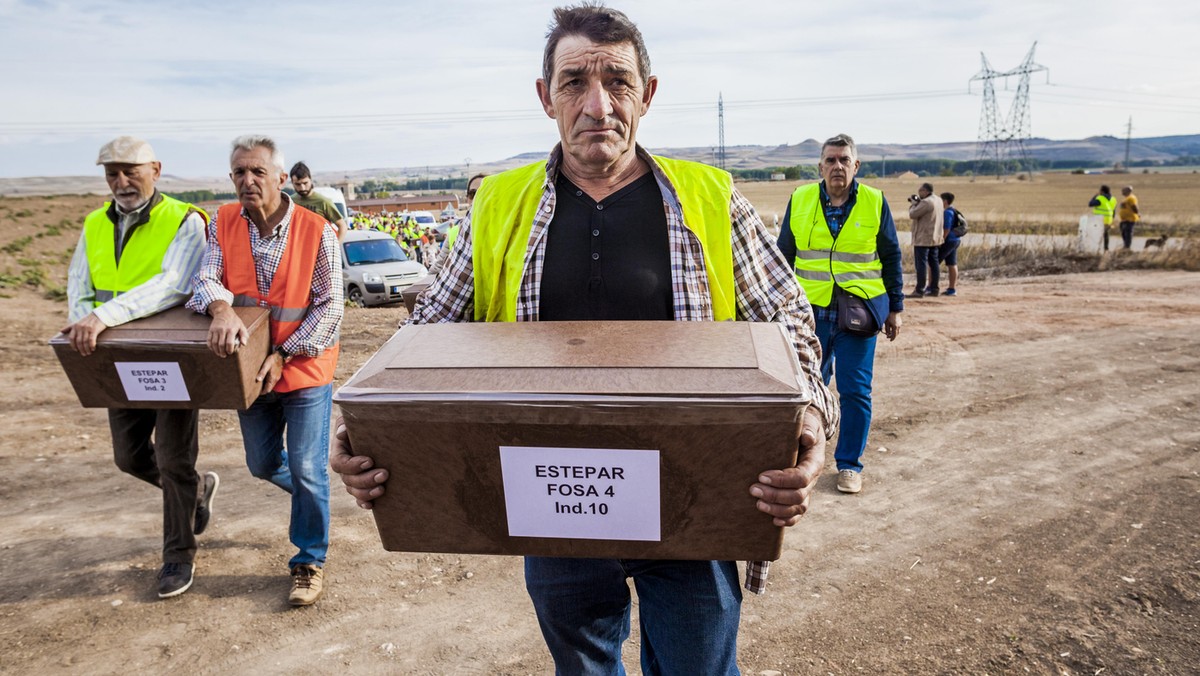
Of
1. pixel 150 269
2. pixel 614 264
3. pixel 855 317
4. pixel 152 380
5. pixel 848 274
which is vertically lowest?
pixel 855 317

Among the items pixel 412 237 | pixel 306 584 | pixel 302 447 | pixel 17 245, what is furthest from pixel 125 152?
pixel 412 237

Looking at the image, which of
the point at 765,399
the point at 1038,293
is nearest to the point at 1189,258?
the point at 1038,293

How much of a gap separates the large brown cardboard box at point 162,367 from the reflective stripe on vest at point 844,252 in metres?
3.32

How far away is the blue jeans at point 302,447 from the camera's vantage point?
12.0 ft

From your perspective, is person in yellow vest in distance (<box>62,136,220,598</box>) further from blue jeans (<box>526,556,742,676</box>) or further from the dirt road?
blue jeans (<box>526,556,742,676</box>)

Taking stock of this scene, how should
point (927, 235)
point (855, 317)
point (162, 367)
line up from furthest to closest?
point (927, 235) → point (855, 317) → point (162, 367)

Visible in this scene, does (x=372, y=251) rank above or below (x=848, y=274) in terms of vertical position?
below

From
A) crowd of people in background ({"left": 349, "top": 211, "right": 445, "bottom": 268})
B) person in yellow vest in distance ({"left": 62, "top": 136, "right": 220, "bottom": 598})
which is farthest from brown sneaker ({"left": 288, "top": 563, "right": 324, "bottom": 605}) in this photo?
crowd of people in background ({"left": 349, "top": 211, "right": 445, "bottom": 268})

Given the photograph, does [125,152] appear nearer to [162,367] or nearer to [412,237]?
[162,367]

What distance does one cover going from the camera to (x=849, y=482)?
185 inches

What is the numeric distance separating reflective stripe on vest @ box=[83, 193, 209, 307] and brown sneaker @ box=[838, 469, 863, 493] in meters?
3.92

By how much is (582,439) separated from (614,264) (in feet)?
2.22

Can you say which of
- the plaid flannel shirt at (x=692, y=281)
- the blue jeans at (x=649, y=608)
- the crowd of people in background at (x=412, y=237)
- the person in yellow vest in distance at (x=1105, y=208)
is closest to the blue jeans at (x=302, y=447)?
the plaid flannel shirt at (x=692, y=281)

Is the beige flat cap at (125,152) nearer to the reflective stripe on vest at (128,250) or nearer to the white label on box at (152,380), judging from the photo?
the reflective stripe on vest at (128,250)
